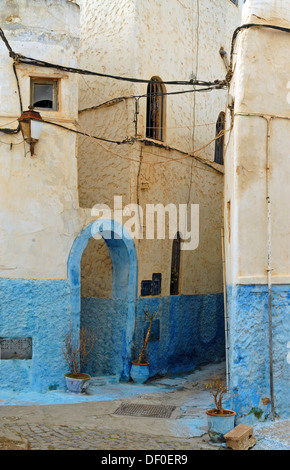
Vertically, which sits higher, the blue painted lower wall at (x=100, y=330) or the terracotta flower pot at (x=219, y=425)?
the blue painted lower wall at (x=100, y=330)

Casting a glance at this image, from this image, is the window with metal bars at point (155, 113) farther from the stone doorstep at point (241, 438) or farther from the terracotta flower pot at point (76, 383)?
the stone doorstep at point (241, 438)

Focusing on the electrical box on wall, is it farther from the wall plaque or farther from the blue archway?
the wall plaque

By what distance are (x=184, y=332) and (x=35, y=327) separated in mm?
4671

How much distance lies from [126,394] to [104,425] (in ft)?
7.17

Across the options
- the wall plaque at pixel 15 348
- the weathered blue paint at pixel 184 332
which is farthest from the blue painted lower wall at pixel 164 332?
the wall plaque at pixel 15 348

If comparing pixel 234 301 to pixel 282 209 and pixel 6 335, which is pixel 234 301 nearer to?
pixel 282 209

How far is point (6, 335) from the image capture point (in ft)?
33.2

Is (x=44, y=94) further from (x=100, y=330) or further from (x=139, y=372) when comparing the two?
(x=139, y=372)

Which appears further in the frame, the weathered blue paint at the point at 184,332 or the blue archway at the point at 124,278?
the weathered blue paint at the point at 184,332

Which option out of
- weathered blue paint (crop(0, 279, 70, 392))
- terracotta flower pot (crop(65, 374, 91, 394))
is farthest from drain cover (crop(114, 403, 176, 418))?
weathered blue paint (crop(0, 279, 70, 392))

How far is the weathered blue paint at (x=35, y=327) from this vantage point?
1010cm

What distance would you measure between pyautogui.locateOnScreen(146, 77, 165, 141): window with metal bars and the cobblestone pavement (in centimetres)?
725

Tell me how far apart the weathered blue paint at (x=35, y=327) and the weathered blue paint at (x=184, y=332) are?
221 centimetres

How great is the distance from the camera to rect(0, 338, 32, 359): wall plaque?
33.2 ft
